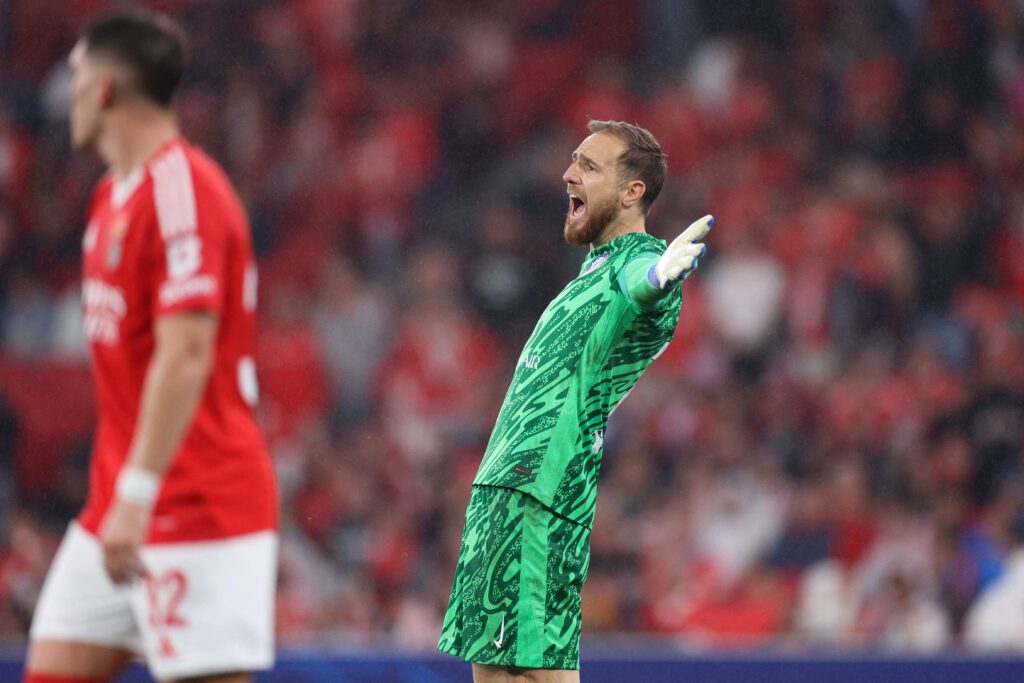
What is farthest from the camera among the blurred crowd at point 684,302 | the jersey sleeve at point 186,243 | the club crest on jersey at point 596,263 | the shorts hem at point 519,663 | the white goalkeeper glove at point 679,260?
the blurred crowd at point 684,302

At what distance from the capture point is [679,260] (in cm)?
433

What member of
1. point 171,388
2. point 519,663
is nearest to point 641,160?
point 519,663

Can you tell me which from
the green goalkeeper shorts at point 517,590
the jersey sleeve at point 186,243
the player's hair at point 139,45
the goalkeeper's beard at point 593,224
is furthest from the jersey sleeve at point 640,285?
the player's hair at point 139,45

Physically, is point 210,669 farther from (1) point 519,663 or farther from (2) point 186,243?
(1) point 519,663

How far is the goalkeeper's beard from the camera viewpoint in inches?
196

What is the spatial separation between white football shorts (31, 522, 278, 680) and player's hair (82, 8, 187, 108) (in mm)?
1150

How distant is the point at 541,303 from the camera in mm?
11680

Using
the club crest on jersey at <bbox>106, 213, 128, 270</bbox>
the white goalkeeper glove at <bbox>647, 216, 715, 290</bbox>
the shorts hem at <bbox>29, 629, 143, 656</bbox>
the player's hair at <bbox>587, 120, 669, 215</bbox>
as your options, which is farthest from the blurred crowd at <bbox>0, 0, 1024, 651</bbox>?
the club crest on jersey at <bbox>106, 213, 128, 270</bbox>

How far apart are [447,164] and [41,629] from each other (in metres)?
9.57

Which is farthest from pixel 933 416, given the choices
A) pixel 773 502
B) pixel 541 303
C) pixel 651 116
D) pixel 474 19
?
pixel 474 19

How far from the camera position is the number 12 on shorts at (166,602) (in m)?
3.76

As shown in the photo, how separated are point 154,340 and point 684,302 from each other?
7808mm

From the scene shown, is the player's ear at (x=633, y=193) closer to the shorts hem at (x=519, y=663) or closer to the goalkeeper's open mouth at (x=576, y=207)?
the goalkeeper's open mouth at (x=576, y=207)

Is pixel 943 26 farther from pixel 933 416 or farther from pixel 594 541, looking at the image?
pixel 594 541
